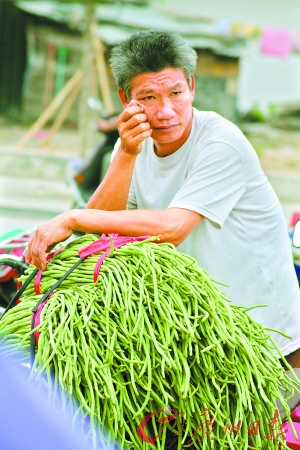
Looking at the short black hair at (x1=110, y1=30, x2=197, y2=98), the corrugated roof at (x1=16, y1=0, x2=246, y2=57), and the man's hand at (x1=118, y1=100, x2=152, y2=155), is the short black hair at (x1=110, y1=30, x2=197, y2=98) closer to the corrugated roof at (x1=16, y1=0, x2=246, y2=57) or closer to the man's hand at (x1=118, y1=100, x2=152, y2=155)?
the man's hand at (x1=118, y1=100, x2=152, y2=155)

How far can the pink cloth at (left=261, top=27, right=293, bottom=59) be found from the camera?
1162 centimetres

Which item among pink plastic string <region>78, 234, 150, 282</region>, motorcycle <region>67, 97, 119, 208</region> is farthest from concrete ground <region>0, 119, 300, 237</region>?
pink plastic string <region>78, 234, 150, 282</region>

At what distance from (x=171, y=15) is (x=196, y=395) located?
12.0m

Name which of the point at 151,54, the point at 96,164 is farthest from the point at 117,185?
the point at 96,164

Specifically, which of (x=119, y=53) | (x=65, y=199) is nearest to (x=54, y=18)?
(x=65, y=199)

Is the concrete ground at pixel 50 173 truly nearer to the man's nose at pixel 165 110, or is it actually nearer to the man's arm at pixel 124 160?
the man's arm at pixel 124 160

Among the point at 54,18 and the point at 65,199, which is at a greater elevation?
the point at 54,18

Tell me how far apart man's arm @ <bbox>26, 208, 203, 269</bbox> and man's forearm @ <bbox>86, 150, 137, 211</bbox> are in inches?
10.2

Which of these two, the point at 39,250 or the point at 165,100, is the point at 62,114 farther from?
the point at 39,250

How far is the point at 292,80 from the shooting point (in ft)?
44.0

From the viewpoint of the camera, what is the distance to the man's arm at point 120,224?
79.4 inches

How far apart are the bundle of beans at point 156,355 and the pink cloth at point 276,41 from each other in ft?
35.2

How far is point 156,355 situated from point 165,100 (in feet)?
3.33

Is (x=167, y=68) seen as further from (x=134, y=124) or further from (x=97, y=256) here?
(x=97, y=256)
